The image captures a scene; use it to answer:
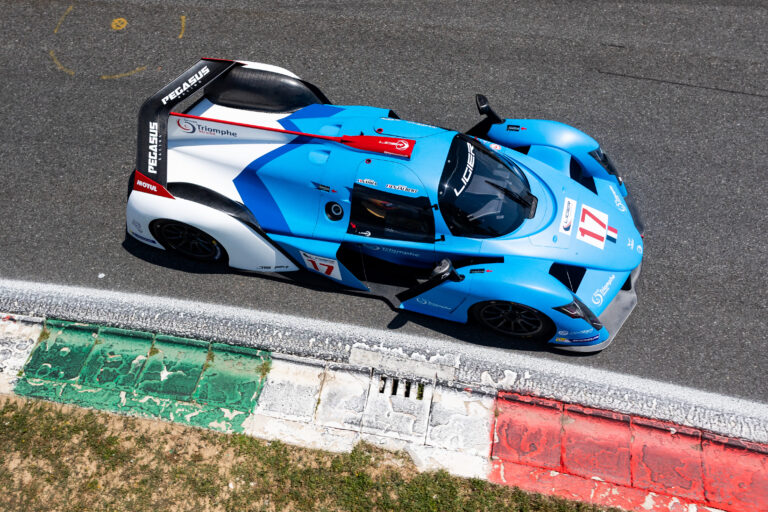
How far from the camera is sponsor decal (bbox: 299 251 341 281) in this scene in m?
5.77

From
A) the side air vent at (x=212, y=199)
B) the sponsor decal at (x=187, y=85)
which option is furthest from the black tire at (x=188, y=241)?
the sponsor decal at (x=187, y=85)

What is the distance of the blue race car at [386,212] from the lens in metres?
5.43

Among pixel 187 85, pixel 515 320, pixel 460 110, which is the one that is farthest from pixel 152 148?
pixel 515 320

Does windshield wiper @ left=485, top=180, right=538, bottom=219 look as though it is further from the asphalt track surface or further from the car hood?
the asphalt track surface

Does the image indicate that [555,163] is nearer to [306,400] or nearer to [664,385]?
[664,385]

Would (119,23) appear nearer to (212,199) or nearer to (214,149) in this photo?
(214,149)

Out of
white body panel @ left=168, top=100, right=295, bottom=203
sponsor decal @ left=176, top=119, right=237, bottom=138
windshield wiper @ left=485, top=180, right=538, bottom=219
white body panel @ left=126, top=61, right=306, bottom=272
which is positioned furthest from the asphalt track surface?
sponsor decal @ left=176, top=119, right=237, bottom=138

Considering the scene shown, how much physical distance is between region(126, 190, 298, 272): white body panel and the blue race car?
1 centimetres

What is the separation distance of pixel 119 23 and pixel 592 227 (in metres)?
7.20

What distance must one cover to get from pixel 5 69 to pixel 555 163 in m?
7.46

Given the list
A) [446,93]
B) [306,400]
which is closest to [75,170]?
[306,400]

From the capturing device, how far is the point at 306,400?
18.3 ft

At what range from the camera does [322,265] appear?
231 inches

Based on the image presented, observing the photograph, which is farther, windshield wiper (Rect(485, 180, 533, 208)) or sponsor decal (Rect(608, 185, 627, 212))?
sponsor decal (Rect(608, 185, 627, 212))
